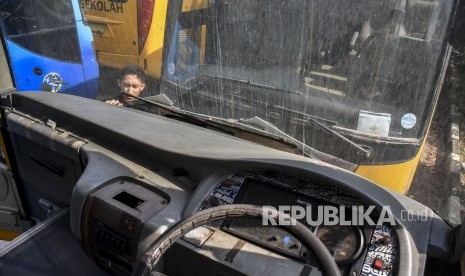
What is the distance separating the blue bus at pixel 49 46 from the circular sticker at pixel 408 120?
16.6 feet

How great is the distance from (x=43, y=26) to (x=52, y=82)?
35.2 inches

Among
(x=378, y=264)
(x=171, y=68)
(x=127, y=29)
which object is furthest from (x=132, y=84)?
(x=378, y=264)

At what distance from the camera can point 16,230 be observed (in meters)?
3.26

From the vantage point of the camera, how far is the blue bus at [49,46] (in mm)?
5984

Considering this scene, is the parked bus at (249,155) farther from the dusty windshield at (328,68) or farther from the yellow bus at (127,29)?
the yellow bus at (127,29)

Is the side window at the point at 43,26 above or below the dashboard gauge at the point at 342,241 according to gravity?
above

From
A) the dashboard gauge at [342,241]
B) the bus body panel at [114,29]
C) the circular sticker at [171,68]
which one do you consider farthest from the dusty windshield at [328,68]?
the bus body panel at [114,29]

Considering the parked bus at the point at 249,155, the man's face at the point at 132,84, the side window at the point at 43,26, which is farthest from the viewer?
the side window at the point at 43,26

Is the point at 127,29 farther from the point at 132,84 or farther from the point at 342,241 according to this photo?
the point at 342,241

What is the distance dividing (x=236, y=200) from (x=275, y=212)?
38 centimetres

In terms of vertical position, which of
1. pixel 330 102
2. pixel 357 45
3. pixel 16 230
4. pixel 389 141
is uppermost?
pixel 357 45

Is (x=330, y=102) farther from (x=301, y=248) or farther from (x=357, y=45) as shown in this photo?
(x=301, y=248)

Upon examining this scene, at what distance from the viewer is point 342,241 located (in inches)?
65.6

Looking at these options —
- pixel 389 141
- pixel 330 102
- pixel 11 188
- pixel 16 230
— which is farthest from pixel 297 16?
pixel 16 230
